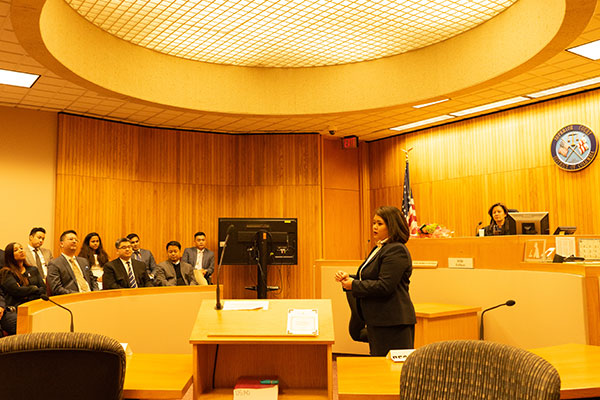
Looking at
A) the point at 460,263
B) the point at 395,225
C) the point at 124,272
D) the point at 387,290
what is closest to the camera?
the point at 387,290

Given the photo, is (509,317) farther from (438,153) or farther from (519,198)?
(438,153)

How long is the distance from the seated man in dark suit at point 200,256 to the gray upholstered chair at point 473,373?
7279 millimetres

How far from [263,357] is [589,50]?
5.52m

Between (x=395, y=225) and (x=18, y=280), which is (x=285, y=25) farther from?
(x=18, y=280)

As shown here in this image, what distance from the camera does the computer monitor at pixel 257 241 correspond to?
9.02 meters

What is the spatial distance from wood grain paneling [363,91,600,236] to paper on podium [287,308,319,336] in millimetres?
6408

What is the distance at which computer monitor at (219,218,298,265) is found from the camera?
9023 mm

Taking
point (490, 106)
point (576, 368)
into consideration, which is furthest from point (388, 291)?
point (490, 106)

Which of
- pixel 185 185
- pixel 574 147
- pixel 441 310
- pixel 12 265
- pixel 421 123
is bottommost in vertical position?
pixel 441 310

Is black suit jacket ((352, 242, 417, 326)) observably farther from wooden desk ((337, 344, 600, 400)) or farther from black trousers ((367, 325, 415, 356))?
wooden desk ((337, 344, 600, 400))

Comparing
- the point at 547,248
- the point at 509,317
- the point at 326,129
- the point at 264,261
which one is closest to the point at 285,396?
the point at 509,317

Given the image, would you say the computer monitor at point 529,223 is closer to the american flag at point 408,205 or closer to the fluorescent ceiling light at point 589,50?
the fluorescent ceiling light at point 589,50

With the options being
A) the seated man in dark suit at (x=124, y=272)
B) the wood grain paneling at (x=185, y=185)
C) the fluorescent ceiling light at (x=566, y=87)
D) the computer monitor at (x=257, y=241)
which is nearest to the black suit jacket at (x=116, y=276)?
the seated man in dark suit at (x=124, y=272)

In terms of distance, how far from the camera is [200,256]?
9.11 meters
